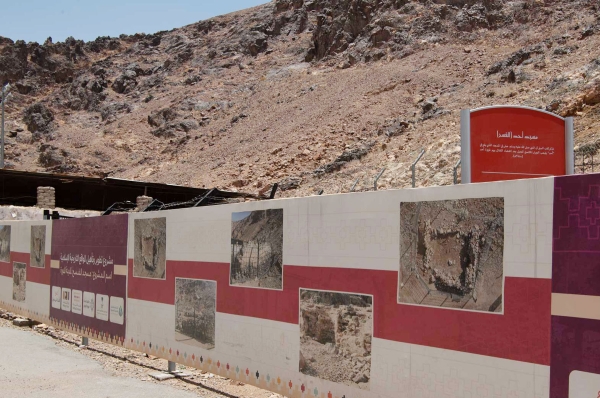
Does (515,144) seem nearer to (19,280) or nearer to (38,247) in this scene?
(38,247)

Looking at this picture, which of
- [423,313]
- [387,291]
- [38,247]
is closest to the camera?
[423,313]

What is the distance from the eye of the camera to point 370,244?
6918mm

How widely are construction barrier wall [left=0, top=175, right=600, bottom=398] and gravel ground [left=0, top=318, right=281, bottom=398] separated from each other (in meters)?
0.35

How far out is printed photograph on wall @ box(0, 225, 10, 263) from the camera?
707 inches

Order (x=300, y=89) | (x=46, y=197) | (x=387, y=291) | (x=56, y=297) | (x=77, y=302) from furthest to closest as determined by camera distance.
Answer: (x=300, y=89), (x=46, y=197), (x=56, y=297), (x=77, y=302), (x=387, y=291)

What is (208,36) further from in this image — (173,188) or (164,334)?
(164,334)

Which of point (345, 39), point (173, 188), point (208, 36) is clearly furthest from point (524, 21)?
point (208, 36)

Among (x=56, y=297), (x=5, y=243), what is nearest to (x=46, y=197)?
(x=5, y=243)

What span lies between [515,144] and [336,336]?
344 centimetres

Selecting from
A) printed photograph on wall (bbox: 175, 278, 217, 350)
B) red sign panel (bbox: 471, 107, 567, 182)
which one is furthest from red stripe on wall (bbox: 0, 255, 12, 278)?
red sign panel (bbox: 471, 107, 567, 182)

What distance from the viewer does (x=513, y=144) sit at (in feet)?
28.1

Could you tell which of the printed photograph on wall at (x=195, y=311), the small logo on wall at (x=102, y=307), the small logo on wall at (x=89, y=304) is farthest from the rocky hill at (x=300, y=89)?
the printed photograph on wall at (x=195, y=311)

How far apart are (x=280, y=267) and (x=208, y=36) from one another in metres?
84.0

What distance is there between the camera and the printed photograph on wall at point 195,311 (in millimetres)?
9492
